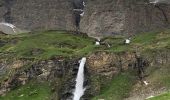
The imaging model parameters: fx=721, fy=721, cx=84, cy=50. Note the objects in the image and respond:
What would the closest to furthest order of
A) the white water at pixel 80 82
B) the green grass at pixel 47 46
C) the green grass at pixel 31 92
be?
the green grass at pixel 31 92
the white water at pixel 80 82
the green grass at pixel 47 46

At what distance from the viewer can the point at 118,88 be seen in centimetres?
14675

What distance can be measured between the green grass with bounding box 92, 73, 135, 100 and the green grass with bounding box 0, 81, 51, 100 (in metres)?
10.7

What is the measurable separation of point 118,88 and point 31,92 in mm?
17905

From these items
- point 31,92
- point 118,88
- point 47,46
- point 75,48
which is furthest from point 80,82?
point 47,46

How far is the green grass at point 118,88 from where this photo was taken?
143 metres

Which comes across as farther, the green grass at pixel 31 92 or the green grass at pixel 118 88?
the green grass at pixel 31 92

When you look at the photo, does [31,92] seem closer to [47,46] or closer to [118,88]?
[118,88]

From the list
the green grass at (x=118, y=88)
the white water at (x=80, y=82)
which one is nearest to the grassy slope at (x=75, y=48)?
the green grass at (x=118, y=88)

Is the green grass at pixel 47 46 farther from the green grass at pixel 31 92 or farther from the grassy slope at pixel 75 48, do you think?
the green grass at pixel 31 92

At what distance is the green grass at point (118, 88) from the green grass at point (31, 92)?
10.7 meters

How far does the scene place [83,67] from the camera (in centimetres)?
15712

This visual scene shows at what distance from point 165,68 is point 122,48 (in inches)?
732

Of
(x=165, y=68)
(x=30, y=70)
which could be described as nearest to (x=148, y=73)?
(x=165, y=68)

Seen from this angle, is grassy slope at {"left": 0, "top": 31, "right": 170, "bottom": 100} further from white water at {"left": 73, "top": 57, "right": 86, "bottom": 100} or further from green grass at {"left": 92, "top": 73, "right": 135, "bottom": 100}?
white water at {"left": 73, "top": 57, "right": 86, "bottom": 100}
